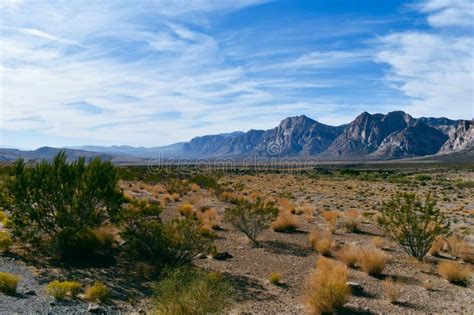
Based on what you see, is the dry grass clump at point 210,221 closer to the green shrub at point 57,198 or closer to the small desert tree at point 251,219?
the small desert tree at point 251,219

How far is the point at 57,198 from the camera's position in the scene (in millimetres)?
13219

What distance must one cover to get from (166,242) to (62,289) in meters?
3.48

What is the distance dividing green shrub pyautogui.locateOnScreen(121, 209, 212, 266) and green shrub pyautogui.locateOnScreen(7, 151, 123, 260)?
1312mm

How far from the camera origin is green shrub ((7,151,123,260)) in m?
12.9

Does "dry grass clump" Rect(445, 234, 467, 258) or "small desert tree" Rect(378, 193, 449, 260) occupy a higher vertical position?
"small desert tree" Rect(378, 193, 449, 260)

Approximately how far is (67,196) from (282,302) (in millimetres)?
7675

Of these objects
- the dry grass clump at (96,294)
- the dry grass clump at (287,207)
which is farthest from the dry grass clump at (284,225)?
the dry grass clump at (96,294)

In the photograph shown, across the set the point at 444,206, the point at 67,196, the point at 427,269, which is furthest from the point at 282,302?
the point at 444,206

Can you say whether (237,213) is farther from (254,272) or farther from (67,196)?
(67,196)

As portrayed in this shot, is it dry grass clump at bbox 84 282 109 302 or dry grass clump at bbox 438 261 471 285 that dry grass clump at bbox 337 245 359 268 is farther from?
dry grass clump at bbox 84 282 109 302

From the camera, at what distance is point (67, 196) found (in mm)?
13305

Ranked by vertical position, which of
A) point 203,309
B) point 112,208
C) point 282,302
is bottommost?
point 282,302

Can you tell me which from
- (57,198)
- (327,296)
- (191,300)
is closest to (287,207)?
(57,198)

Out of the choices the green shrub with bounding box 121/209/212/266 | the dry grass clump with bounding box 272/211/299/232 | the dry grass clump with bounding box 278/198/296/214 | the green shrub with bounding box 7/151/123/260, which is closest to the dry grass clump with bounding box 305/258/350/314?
the green shrub with bounding box 121/209/212/266
